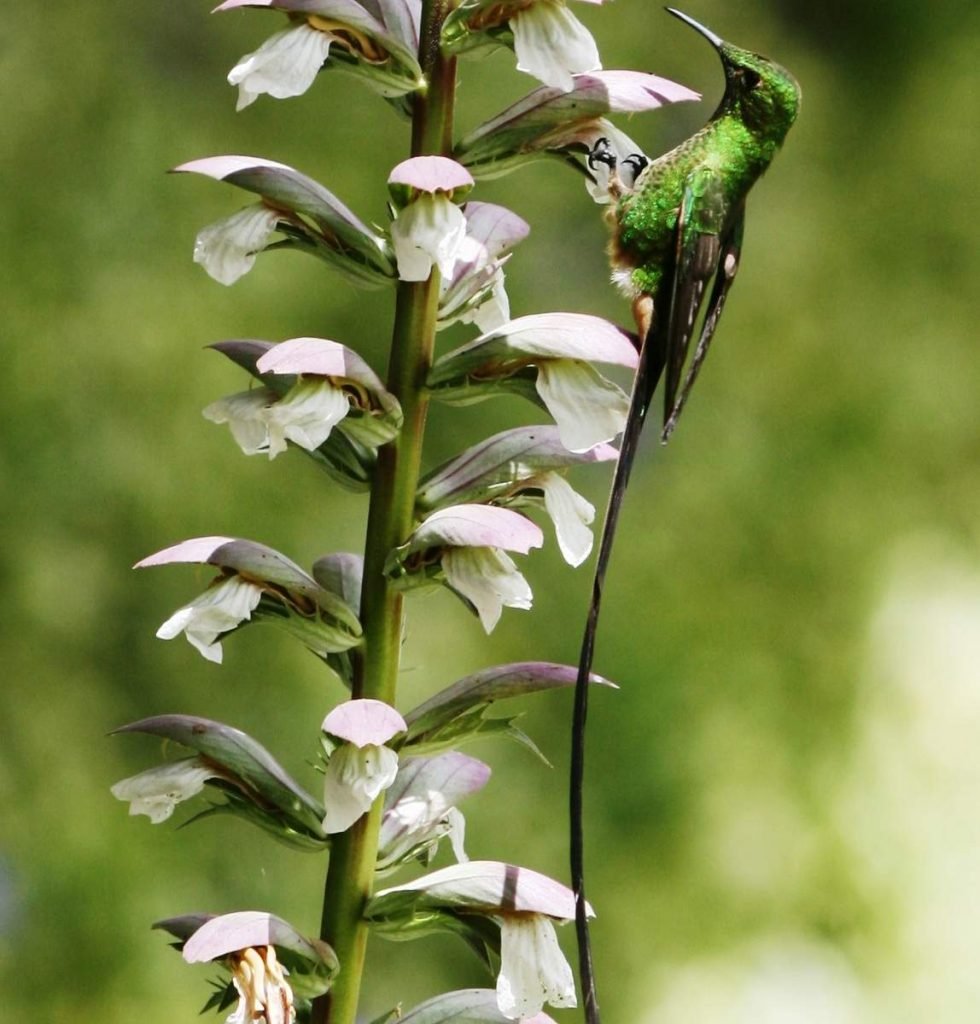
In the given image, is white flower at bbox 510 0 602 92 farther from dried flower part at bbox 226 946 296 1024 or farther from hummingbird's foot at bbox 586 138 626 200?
dried flower part at bbox 226 946 296 1024

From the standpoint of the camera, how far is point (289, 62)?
0.82 meters

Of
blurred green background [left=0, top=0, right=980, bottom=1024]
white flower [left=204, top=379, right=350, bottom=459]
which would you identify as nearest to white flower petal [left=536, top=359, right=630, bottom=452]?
white flower [left=204, top=379, right=350, bottom=459]

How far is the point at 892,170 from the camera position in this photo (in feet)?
10.8

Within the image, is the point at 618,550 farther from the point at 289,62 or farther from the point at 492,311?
the point at 289,62

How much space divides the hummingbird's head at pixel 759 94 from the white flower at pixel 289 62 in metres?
0.44

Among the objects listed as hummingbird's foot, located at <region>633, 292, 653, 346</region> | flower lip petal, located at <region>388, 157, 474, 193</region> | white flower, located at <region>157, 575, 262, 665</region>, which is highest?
flower lip petal, located at <region>388, 157, 474, 193</region>

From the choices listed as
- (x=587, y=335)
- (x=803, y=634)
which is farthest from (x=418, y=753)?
(x=803, y=634)

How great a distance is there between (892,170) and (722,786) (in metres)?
1.37

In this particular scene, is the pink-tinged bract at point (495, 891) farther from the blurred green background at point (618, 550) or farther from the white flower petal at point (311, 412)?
the blurred green background at point (618, 550)

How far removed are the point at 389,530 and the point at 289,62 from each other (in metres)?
0.24

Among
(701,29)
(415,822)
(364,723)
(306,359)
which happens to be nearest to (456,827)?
(415,822)

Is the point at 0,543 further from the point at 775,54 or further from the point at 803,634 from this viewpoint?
the point at 775,54

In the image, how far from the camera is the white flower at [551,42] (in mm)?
823

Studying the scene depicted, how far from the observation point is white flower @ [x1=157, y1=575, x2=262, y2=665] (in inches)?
32.6
